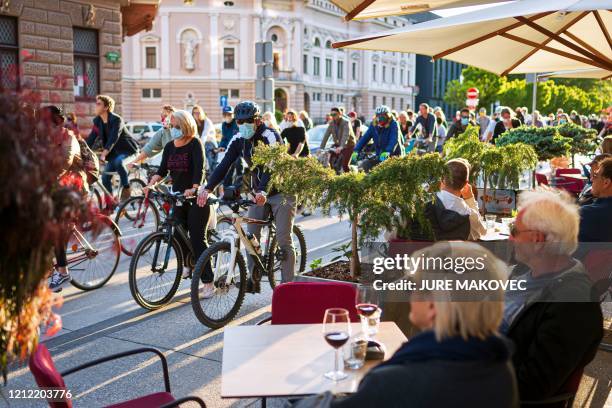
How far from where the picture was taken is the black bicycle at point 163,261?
21.2ft

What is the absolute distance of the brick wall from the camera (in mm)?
16516

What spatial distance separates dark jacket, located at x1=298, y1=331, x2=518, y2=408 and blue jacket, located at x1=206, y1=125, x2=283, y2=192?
4.47m

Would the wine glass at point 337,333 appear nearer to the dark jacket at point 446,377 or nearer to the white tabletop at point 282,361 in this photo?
the white tabletop at point 282,361

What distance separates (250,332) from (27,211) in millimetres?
1813

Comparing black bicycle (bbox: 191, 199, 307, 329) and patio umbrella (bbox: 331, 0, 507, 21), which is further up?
patio umbrella (bbox: 331, 0, 507, 21)

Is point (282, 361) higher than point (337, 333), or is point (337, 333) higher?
point (337, 333)

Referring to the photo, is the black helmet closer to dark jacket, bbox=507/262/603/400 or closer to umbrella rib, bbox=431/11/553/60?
umbrella rib, bbox=431/11/553/60

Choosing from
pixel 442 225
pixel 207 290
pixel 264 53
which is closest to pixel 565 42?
pixel 442 225

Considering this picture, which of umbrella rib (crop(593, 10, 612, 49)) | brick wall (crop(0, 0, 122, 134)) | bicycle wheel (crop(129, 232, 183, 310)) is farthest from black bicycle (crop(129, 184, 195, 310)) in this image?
brick wall (crop(0, 0, 122, 134))

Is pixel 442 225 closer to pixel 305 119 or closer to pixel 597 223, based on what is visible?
pixel 597 223

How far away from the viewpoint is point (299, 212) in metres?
12.8

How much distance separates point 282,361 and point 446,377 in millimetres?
1190

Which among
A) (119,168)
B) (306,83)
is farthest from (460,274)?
(306,83)

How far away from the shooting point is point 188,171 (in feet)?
22.7
